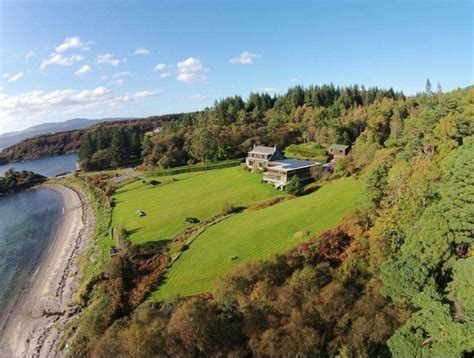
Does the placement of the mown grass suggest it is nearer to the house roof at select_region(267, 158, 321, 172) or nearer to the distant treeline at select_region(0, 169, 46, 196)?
the house roof at select_region(267, 158, 321, 172)

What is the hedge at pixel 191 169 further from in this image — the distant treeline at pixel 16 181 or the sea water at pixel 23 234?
the distant treeline at pixel 16 181

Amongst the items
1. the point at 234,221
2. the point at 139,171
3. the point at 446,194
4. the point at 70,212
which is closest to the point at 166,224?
the point at 234,221

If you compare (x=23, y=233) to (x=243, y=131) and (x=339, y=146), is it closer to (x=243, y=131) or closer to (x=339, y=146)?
(x=243, y=131)

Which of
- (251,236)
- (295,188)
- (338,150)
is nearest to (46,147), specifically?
(338,150)

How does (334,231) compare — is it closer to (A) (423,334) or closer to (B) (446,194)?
(B) (446,194)

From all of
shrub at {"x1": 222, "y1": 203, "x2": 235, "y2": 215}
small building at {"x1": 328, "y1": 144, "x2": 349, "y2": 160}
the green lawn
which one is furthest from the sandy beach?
small building at {"x1": 328, "y1": 144, "x2": 349, "y2": 160}

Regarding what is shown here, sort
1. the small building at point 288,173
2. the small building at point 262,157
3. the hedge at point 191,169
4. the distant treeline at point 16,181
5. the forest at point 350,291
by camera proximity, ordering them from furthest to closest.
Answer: the distant treeline at point 16,181 → the hedge at point 191,169 → the small building at point 262,157 → the small building at point 288,173 → the forest at point 350,291

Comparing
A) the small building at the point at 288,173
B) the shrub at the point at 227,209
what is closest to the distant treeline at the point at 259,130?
the small building at the point at 288,173
